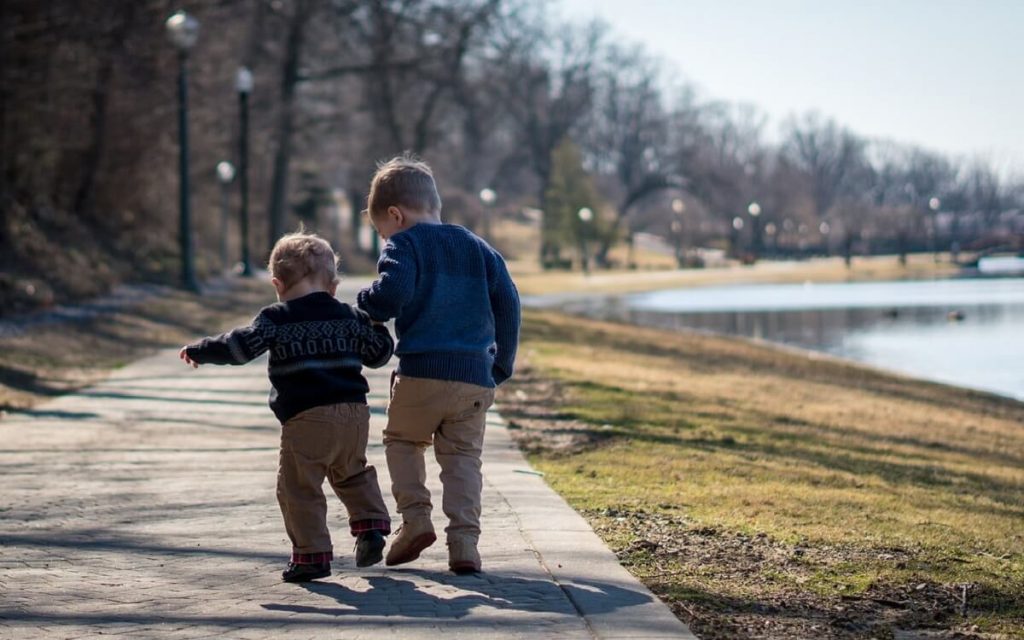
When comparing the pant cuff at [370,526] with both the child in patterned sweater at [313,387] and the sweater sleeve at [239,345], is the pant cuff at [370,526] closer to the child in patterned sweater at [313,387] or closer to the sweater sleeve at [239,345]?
the child in patterned sweater at [313,387]

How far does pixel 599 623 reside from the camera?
433cm

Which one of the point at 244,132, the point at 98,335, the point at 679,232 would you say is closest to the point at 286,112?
the point at 244,132

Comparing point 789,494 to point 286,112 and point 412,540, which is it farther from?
point 286,112

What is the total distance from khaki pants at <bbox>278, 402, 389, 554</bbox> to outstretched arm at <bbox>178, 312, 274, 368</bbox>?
0.99 ft

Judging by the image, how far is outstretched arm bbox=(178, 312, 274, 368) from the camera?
511 cm

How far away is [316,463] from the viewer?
5160 mm

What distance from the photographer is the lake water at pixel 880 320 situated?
79.8ft

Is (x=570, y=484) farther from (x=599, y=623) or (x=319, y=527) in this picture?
(x=599, y=623)

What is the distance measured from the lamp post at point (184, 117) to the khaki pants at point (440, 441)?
57.9 ft

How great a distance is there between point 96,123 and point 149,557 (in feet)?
68.3

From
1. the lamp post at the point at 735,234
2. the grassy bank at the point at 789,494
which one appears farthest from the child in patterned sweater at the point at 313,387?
the lamp post at the point at 735,234

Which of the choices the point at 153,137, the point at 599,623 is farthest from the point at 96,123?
the point at 599,623

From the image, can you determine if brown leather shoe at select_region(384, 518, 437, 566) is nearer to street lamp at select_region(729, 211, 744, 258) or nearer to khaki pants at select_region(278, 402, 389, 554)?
khaki pants at select_region(278, 402, 389, 554)

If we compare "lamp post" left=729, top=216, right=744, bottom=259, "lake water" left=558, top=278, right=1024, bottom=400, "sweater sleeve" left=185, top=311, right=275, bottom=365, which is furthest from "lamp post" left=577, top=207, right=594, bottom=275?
"sweater sleeve" left=185, top=311, right=275, bottom=365
